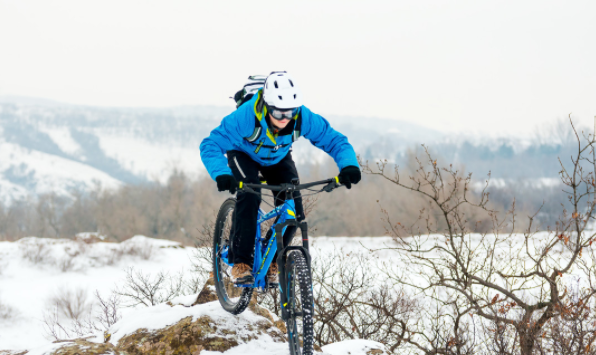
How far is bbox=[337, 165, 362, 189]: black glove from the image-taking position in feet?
13.9

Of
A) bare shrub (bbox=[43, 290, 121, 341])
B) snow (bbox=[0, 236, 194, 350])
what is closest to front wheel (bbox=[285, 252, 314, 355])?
bare shrub (bbox=[43, 290, 121, 341])

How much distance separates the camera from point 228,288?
6.17m

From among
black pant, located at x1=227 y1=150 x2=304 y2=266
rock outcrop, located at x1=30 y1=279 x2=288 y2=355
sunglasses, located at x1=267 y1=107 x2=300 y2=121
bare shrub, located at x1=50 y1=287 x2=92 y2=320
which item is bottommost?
bare shrub, located at x1=50 y1=287 x2=92 y2=320

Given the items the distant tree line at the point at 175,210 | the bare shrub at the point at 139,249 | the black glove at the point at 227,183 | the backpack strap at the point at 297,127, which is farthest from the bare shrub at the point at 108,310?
the distant tree line at the point at 175,210

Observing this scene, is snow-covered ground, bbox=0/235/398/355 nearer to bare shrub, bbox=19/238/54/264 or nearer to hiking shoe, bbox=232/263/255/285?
bare shrub, bbox=19/238/54/264

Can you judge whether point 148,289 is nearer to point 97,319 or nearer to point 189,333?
point 189,333

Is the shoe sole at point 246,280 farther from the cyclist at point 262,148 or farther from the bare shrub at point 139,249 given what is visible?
the bare shrub at point 139,249

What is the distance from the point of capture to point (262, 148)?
458 cm

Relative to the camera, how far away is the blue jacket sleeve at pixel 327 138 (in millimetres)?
4520

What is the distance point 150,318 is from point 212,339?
0.99 meters

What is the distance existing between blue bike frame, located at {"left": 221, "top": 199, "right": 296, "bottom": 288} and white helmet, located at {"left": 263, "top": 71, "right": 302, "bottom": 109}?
94 centimetres

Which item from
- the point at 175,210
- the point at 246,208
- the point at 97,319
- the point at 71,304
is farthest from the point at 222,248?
the point at 175,210

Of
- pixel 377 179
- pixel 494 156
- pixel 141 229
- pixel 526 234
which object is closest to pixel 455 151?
pixel 494 156

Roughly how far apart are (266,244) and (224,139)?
118 centimetres
